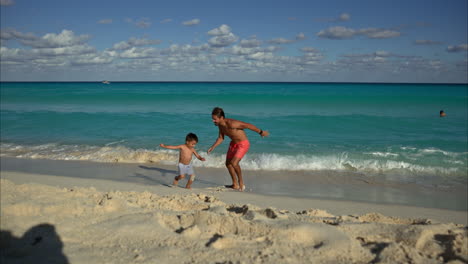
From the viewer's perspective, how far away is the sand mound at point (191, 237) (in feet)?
8.37

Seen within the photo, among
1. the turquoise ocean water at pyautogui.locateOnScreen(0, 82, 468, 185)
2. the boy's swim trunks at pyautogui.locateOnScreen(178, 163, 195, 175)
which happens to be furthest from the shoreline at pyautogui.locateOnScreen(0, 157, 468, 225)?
the turquoise ocean water at pyautogui.locateOnScreen(0, 82, 468, 185)

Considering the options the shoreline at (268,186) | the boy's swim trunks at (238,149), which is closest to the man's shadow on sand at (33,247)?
the shoreline at (268,186)

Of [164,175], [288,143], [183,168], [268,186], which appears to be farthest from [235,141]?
[288,143]

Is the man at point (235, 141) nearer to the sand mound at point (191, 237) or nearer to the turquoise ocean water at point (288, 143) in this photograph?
the turquoise ocean water at point (288, 143)

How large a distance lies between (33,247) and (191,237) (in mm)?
1292

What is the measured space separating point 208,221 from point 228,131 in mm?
3142

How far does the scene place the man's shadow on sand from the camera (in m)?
2.46

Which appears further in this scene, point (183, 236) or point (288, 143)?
point (288, 143)

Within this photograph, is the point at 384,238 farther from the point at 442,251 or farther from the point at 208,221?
the point at 208,221

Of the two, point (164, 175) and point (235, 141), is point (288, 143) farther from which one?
point (235, 141)

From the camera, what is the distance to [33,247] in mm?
2600

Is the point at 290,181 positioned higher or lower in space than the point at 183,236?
lower

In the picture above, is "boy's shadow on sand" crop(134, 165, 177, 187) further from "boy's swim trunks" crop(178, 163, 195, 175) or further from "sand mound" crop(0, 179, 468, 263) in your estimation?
"sand mound" crop(0, 179, 468, 263)

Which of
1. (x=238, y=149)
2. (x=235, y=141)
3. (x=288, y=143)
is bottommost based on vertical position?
(x=288, y=143)
